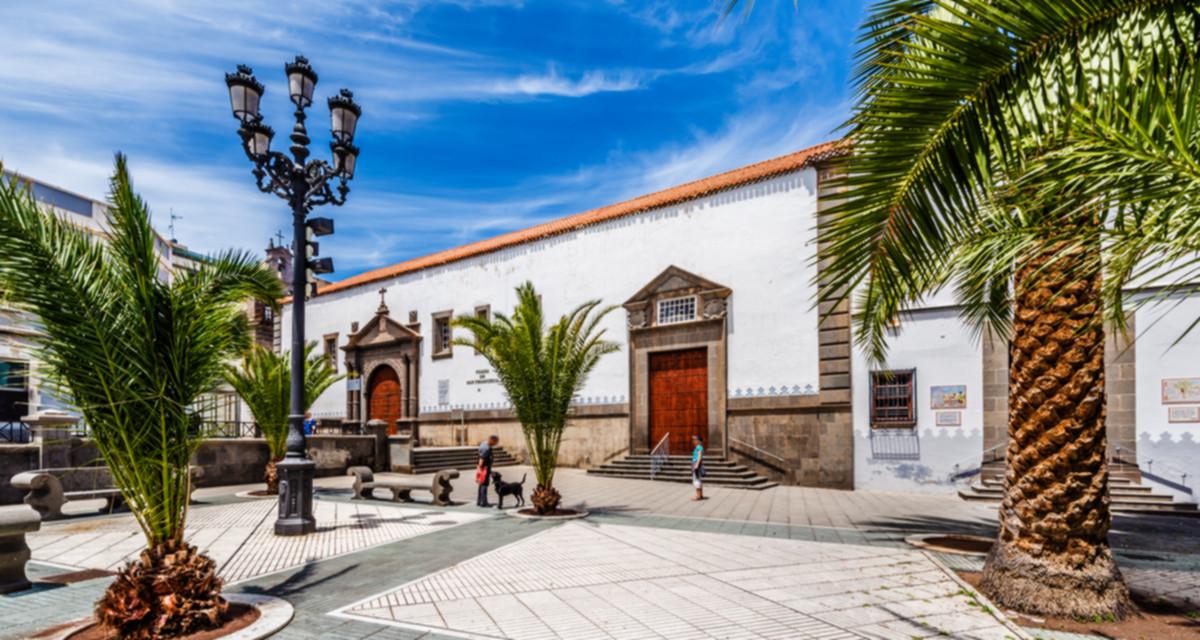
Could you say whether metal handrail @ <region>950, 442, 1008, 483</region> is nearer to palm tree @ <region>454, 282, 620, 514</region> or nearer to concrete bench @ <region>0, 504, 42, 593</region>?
palm tree @ <region>454, 282, 620, 514</region>

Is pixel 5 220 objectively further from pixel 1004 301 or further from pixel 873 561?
pixel 1004 301

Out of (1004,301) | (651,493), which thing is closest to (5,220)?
(1004,301)

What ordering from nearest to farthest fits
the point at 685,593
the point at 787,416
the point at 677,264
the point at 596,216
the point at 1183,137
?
the point at 1183,137
the point at 685,593
the point at 787,416
the point at 677,264
the point at 596,216

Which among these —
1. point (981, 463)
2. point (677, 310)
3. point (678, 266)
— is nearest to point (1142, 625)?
point (981, 463)

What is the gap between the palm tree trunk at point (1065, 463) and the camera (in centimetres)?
565

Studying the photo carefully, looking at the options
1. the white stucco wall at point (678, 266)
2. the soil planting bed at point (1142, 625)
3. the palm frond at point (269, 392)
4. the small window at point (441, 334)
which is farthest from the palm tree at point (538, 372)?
the small window at point (441, 334)

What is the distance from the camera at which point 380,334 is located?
88.6ft

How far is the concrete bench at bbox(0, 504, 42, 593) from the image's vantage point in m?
6.50

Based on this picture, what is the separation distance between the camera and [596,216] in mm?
21469

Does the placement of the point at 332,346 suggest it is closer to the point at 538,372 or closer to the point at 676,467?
the point at 676,467

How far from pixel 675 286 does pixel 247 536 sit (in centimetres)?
1239

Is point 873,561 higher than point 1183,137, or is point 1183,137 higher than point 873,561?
point 1183,137

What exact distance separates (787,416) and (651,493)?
401 cm

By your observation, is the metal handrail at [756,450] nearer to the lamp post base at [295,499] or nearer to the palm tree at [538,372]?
the palm tree at [538,372]
